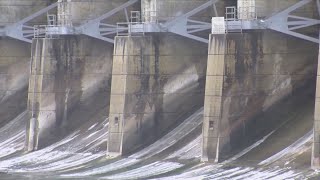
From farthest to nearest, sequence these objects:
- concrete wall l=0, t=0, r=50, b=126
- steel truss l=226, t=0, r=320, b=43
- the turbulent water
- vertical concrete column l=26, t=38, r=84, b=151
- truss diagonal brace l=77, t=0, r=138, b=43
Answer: concrete wall l=0, t=0, r=50, b=126
vertical concrete column l=26, t=38, r=84, b=151
truss diagonal brace l=77, t=0, r=138, b=43
steel truss l=226, t=0, r=320, b=43
the turbulent water

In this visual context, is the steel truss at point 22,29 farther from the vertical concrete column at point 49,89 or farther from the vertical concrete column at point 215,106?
the vertical concrete column at point 215,106

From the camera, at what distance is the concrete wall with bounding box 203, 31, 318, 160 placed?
45.9 meters

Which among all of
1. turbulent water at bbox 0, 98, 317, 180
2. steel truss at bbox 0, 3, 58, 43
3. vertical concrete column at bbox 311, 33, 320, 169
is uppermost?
steel truss at bbox 0, 3, 58, 43

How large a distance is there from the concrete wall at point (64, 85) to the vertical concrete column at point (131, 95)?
20.5 feet

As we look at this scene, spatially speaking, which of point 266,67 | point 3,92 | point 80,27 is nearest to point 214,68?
point 266,67

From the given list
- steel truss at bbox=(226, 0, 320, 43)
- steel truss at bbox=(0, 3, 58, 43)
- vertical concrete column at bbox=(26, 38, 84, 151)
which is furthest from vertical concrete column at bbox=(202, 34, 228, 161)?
steel truss at bbox=(0, 3, 58, 43)

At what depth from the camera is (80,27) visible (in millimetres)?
56281

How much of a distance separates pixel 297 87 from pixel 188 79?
6.05m

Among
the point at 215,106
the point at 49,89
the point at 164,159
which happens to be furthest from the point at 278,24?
the point at 49,89

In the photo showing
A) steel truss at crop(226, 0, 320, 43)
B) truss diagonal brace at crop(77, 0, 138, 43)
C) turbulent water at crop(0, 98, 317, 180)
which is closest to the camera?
turbulent water at crop(0, 98, 317, 180)

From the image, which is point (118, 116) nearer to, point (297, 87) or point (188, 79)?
point (188, 79)

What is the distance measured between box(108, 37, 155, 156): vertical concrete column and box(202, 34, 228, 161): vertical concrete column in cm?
566

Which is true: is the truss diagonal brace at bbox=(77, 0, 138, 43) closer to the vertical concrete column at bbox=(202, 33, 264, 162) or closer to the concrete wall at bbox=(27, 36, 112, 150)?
the concrete wall at bbox=(27, 36, 112, 150)

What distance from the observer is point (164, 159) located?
48.7 m
